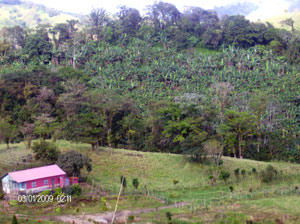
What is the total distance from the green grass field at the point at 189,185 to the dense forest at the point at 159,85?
1909 mm

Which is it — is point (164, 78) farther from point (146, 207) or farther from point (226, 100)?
point (146, 207)

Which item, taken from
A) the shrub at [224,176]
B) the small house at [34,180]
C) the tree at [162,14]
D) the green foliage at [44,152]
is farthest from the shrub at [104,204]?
the tree at [162,14]

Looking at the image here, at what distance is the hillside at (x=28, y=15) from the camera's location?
9738cm

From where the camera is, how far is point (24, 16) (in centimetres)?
10406

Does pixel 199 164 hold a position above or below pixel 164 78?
below

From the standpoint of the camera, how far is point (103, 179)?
97.0 ft

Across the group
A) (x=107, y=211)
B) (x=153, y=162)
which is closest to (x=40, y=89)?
(x=153, y=162)

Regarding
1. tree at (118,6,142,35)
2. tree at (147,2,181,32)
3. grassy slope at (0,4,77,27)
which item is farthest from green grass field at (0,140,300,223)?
grassy slope at (0,4,77,27)

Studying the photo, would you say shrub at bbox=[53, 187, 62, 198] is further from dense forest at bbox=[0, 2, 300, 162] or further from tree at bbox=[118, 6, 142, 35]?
tree at bbox=[118, 6, 142, 35]

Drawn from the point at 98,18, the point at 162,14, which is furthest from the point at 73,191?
the point at 162,14

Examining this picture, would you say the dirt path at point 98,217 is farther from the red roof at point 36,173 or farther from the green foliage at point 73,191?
the red roof at point 36,173

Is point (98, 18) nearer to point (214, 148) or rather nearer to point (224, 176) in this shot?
point (214, 148)

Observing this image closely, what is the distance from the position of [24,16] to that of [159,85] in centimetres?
6789

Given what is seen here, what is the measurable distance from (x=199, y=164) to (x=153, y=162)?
4.26 metres
